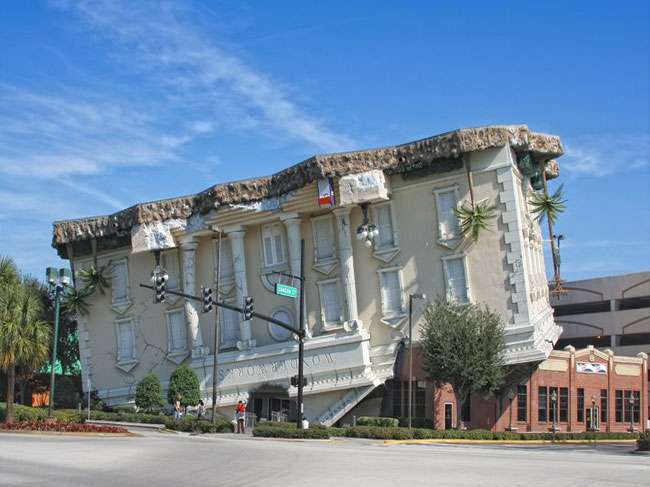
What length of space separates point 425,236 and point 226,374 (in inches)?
616

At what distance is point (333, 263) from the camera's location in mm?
52688

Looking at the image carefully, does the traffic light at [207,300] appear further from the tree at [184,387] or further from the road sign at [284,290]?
the tree at [184,387]

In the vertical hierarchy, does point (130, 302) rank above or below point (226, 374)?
above

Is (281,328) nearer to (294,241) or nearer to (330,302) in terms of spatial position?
(330,302)

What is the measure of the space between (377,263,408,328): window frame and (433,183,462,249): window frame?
120 inches

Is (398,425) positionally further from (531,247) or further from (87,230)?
(87,230)

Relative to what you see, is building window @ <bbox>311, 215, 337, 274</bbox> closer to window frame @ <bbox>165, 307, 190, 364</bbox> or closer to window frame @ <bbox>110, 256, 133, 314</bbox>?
window frame @ <bbox>165, 307, 190, 364</bbox>

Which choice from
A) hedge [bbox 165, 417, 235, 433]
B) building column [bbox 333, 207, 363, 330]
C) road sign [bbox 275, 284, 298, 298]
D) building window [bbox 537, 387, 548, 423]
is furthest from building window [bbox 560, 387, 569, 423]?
road sign [bbox 275, 284, 298, 298]

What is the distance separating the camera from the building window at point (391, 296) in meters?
50.5

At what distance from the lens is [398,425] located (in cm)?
4812

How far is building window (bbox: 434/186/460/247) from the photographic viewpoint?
1933 inches

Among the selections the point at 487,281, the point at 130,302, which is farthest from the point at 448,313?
the point at 130,302

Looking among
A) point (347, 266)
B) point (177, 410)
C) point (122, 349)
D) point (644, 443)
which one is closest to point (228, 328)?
point (177, 410)

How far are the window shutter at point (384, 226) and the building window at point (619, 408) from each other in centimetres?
2128
